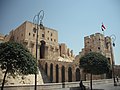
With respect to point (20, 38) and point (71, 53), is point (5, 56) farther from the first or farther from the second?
point (71, 53)

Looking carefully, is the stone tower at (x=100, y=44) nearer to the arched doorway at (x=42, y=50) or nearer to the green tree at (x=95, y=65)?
the arched doorway at (x=42, y=50)

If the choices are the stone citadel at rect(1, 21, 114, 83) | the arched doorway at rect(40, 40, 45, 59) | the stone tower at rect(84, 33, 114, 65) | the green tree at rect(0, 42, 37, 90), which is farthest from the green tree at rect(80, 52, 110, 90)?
the stone tower at rect(84, 33, 114, 65)

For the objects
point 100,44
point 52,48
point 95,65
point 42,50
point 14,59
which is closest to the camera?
point 14,59

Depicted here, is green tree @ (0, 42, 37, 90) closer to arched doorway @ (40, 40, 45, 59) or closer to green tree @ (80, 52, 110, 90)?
green tree @ (80, 52, 110, 90)

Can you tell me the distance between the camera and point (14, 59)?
1503cm

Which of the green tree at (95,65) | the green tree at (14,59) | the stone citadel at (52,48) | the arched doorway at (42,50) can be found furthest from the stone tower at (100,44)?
the green tree at (14,59)

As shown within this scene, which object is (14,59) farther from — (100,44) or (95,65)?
(100,44)

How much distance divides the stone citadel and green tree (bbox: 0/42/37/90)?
780 inches

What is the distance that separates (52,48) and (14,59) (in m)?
30.1

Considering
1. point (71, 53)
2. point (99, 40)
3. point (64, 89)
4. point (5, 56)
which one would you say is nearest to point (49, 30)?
point (99, 40)

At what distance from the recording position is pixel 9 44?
624 inches

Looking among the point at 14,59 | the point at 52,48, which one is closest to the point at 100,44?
the point at 52,48

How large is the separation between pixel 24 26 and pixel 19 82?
19591 millimetres

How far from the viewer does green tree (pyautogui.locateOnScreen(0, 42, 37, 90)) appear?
14.9 m
